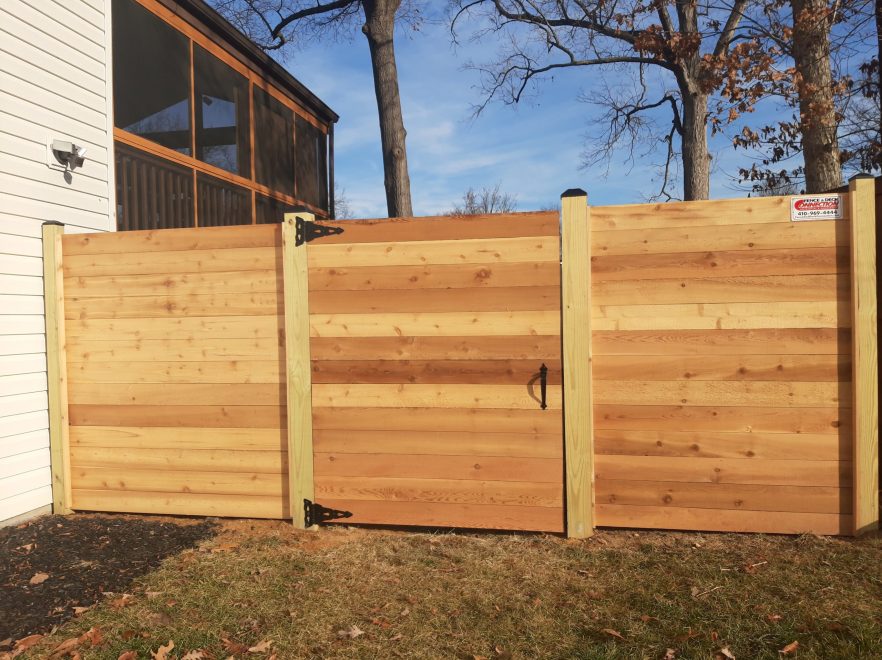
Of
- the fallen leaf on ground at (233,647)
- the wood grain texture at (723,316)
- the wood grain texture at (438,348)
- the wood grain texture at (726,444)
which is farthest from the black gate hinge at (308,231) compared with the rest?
the fallen leaf on ground at (233,647)

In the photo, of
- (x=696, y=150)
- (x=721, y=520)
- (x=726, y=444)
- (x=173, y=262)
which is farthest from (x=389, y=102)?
(x=721, y=520)

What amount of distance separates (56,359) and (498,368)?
3.39m

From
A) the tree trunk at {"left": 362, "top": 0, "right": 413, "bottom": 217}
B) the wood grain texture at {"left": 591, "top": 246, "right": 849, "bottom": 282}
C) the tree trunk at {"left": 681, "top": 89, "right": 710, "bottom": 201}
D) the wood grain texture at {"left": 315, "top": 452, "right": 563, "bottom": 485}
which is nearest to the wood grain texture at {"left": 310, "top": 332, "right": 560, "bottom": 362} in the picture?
the wood grain texture at {"left": 591, "top": 246, "right": 849, "bottom": 282}

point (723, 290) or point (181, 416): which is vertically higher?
point (723, 290)

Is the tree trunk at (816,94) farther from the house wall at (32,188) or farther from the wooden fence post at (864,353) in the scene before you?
the house wall at (32,188)

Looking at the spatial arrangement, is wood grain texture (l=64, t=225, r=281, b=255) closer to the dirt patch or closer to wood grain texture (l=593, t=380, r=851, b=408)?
the dirt patch

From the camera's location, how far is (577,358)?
13.6 ft

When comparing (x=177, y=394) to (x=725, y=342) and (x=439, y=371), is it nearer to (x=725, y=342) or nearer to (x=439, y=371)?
(x=439, y=371)

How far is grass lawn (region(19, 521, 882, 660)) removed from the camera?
2904 millimetres

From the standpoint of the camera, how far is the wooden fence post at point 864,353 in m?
3.90

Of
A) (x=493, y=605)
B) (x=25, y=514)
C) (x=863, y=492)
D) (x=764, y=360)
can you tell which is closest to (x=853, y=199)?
(x=764, y=360)

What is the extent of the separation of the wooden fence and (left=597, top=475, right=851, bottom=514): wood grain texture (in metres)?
0.01

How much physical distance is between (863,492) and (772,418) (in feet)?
2.33

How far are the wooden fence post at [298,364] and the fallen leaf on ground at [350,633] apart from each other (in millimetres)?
1470
